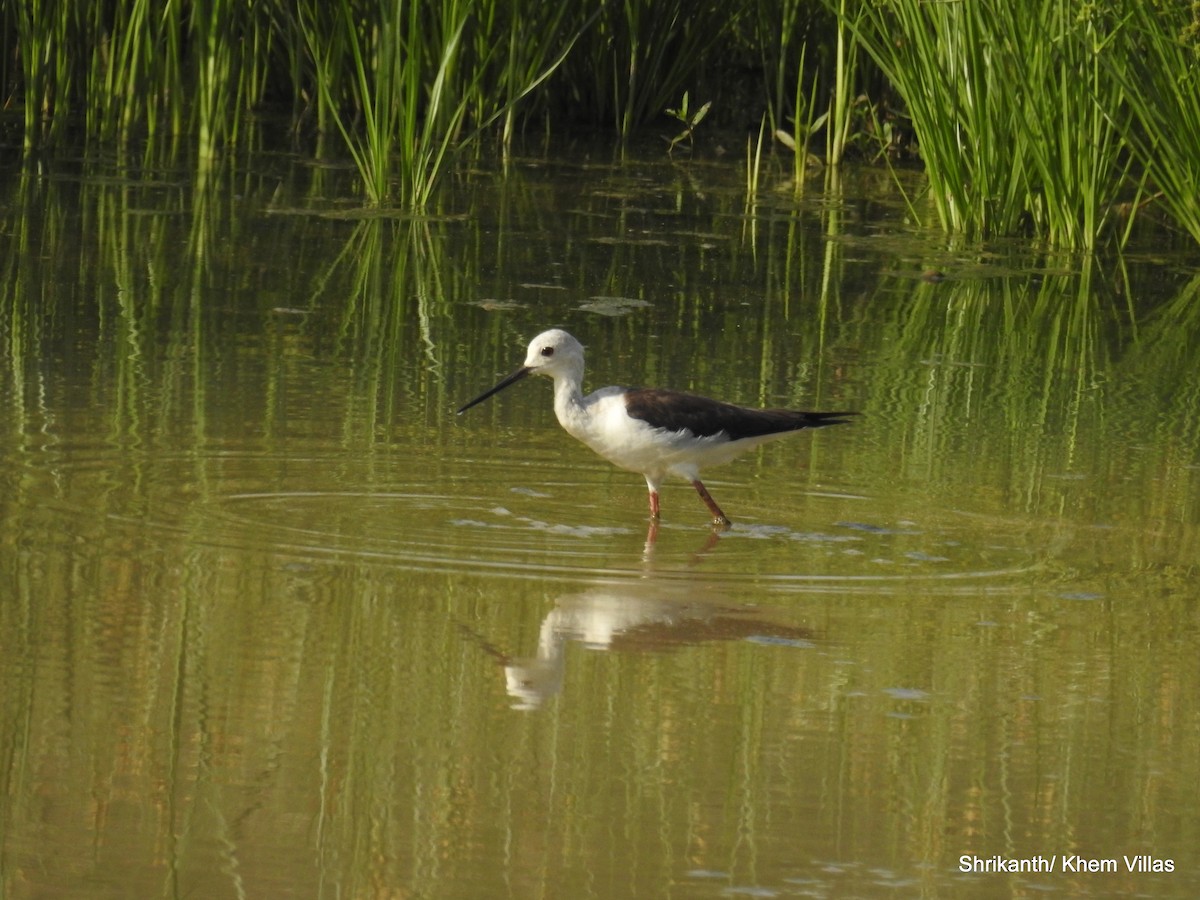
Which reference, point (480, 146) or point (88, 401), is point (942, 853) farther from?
point (480, 146)

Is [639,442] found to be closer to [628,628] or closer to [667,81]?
[628,628]

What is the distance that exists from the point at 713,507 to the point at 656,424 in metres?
0.28

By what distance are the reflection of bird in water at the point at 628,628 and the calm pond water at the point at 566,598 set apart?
0.02m

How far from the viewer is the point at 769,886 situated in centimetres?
315

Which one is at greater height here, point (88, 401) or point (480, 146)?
point (480, 146)

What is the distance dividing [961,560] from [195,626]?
78.0 inches

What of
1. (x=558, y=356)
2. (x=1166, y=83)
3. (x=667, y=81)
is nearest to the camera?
(x=558, y=356)

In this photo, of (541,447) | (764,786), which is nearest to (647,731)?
(764,786)

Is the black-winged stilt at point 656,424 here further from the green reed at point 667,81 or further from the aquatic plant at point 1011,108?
the aquatic plant at point 1011,108

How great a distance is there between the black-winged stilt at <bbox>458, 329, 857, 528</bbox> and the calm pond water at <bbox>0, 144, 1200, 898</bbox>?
0.51ft

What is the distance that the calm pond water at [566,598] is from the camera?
330 centimetres

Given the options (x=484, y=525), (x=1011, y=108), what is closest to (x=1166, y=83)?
(x=1011, y=108)

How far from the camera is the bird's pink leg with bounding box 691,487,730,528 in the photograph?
554cm

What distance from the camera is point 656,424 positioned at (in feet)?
18.4
